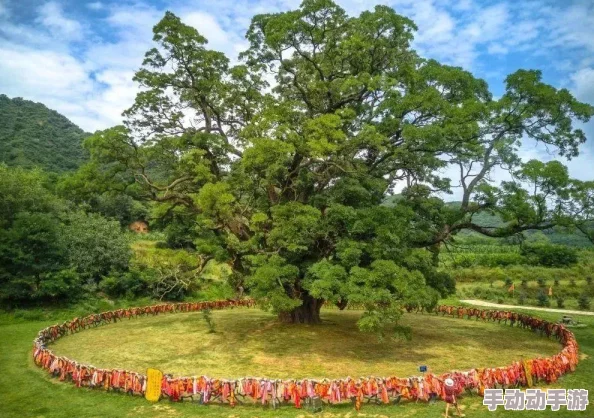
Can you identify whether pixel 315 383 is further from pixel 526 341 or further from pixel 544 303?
pixel 544 303

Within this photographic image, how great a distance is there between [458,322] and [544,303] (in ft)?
38.9

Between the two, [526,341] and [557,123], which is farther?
[526,341]

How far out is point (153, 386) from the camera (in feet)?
44.2

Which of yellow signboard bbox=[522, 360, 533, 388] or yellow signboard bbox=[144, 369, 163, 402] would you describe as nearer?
yellow signboard bbox=[144, 369, 163, 402]

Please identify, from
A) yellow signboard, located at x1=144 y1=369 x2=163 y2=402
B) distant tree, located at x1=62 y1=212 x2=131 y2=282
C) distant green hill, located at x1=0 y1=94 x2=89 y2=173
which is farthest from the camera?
distant green hill, located at x1=0 y1=94 x2=89 y2=173

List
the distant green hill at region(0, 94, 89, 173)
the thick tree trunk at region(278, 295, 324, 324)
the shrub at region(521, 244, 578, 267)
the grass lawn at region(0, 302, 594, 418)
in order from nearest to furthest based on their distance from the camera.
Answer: the grass lawn at region(0, 302, 594, 418) < the thick tree trunk at region(278, 295, 324, 324) < the shrub at region(521, 244, 578, 267) < the distant green hill at region(0, 94, 89, 173)

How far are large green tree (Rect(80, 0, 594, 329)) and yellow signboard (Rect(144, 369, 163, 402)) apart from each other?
6015 millimetres

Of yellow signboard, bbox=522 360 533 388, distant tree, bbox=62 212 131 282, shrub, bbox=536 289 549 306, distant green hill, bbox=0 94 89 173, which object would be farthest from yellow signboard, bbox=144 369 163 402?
distant green hill, bbox=0 94 89 173

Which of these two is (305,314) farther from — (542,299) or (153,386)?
(542,299)

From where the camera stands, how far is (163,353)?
18547mm

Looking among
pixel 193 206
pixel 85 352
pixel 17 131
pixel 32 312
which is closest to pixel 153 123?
pixel 193 206

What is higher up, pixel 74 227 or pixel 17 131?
pixel 17 131

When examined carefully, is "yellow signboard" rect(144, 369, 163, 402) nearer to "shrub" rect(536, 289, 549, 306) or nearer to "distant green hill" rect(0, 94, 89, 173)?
"shrub" rect(536, 289, 549, 306)

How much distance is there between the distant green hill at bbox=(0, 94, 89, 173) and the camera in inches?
2025
